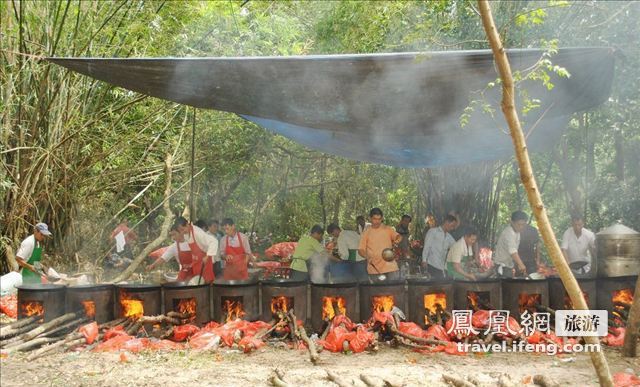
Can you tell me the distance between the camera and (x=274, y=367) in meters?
5.04

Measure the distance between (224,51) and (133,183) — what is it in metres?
3.15

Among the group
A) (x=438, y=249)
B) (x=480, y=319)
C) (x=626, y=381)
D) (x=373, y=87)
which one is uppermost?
(x=373, y=87)

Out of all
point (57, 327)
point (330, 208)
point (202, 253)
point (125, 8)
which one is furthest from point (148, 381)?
A: point (330, 208)

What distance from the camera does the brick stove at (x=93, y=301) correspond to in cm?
627

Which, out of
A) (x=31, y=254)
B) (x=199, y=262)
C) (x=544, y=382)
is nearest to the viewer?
(x=544, y=382)

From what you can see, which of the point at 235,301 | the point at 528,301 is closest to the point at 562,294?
the point at 528,301

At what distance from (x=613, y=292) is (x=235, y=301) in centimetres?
422

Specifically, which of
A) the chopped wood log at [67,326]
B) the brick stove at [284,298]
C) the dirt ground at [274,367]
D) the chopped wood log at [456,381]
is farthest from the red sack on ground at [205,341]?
the chopped wood log at [456,381]

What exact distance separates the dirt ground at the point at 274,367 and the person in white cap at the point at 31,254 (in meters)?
1.98

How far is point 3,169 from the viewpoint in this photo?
305 inches

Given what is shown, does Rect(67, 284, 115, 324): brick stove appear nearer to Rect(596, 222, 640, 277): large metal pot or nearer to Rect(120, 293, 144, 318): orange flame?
Rect(120, 293, 144, 318): orange flame

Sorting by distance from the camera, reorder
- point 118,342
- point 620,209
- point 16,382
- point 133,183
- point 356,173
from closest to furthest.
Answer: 1. point 16,382
2. point 118,342
3. point 620,209
4. point 133,183
5. point 356,173

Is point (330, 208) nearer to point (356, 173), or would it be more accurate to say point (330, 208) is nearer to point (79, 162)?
point (356, 173)

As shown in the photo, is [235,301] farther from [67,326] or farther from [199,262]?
[67,326]
